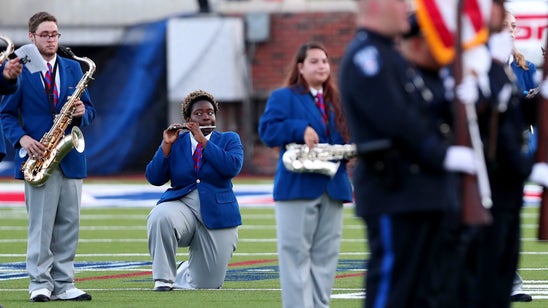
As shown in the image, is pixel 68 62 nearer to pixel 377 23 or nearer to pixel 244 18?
pixel 377 23

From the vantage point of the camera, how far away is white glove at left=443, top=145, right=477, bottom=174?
613 cm

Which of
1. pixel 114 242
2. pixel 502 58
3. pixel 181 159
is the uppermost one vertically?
pixel 502 58

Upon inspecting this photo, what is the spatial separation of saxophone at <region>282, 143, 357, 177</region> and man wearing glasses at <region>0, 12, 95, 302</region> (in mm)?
2447

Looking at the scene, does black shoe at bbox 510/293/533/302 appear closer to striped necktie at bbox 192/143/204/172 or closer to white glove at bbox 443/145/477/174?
striped necktie at bbox 192/143/204/172

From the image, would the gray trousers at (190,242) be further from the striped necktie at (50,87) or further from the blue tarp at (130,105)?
the blue tarp at (130,105)

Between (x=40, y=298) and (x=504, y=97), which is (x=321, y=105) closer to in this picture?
(x=504, y=97)

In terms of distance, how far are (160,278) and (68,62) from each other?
6.02 ft

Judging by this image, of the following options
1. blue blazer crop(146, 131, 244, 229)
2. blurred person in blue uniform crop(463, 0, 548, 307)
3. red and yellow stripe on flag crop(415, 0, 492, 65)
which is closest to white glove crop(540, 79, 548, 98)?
blurred person in blue uniform crop(463, 0, 548, 307)

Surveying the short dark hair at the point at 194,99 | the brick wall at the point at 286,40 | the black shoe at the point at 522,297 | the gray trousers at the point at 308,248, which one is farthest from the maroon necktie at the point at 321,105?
the brick wall at the point at 286,40

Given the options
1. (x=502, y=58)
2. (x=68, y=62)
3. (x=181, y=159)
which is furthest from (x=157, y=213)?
(x=502, y=58)

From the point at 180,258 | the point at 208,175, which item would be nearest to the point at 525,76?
the point at 208,175

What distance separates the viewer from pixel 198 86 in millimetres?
27391

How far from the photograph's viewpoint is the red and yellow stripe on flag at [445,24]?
6461 mm

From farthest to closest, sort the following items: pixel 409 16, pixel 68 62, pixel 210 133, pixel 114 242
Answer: pixel 114 242 < pixel 210 133 < pixel 68 62 < pixel 409 16
